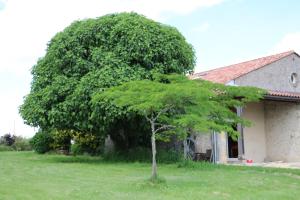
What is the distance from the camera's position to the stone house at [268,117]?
22.8 meters

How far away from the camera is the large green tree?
61.6ft

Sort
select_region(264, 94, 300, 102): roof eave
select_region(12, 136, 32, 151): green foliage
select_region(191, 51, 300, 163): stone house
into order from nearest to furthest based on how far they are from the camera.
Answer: select_region(264, 94, 300, 102): roof eave → select_region(191, 51, 300, 163): stone house → select_region(12, 136, 32, 151): green foliage

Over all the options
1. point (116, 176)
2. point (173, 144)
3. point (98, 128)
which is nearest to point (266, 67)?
point (173, 144)

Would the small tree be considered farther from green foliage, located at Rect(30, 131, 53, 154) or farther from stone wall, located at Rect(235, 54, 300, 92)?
green foliage, located at Rect(30, 131, 53, 154)

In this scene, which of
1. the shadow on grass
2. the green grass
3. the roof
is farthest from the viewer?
the roof

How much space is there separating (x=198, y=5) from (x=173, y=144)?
743 centimetres

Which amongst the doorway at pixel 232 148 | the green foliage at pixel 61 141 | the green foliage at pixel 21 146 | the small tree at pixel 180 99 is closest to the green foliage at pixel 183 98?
the small tree at pixel 180 99

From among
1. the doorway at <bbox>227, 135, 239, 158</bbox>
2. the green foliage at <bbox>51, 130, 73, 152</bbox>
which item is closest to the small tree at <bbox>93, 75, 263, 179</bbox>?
the doorway at <bbox>227, 135, 239, 158</bbox>

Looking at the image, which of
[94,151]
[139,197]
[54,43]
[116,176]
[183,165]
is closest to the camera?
[139,197]

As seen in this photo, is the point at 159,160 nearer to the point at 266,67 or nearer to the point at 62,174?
the point at 62,174

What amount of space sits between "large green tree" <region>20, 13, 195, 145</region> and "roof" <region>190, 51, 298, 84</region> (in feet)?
10.6

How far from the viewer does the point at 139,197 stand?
10.3m

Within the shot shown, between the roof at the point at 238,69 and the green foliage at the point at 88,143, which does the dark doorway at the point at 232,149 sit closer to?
the roof at the point at 238,69

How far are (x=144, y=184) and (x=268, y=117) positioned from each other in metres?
14.1
